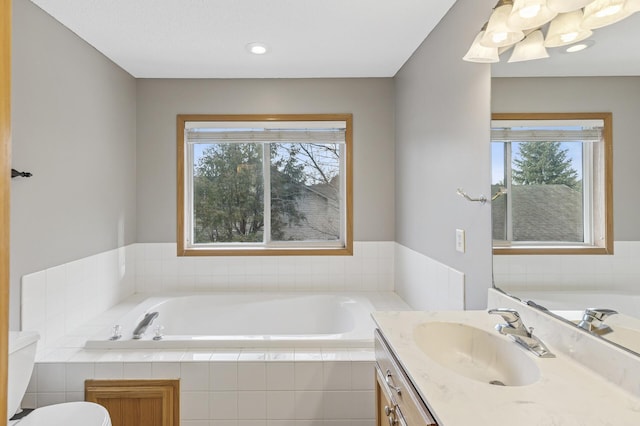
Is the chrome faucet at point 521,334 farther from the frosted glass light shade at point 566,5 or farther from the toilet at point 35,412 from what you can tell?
the toilet at point 35,412

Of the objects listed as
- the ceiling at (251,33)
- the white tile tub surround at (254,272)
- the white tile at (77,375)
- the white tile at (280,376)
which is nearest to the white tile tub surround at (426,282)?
the white tile tub surround at (254,272)

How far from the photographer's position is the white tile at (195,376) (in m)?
1.84

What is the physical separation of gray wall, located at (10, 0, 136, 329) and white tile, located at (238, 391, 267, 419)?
120 cm

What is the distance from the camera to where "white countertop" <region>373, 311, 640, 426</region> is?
77 cm

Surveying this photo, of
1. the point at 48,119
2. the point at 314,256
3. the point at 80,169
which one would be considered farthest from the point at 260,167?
the point at 48,119

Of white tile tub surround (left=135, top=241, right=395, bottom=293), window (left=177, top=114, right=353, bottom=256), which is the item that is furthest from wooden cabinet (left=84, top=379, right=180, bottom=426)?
window (left=177, top=114, right=353, bottom=256)

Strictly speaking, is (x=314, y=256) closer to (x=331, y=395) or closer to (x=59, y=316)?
(x=331, y=395)

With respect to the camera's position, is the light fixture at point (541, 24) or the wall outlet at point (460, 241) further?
the wall outlet at point (460, 241)

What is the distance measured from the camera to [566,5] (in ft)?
3.48

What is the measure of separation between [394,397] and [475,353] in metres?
0.35

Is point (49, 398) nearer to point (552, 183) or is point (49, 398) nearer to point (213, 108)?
point (213, 108)

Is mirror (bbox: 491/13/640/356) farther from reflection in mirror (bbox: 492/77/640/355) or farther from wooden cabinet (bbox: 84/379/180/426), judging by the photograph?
wooden cabinet (bbox: 84/379/180/426)

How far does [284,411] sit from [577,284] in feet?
4.76

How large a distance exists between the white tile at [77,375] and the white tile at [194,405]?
0.49m
